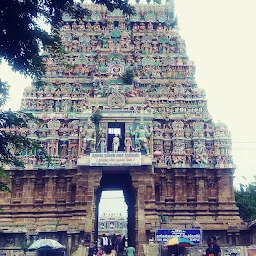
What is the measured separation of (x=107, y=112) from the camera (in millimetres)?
24422

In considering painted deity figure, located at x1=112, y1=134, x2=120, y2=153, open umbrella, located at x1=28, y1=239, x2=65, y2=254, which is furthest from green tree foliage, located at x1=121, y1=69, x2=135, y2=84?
open umbrella, located at x1=28, y1=239, x2=65, y2=254

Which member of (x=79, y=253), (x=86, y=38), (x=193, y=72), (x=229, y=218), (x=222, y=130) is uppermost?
(x=86, y=38)

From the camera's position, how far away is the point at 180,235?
1823 cm

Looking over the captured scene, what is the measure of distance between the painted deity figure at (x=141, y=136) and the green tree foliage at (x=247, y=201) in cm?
1262

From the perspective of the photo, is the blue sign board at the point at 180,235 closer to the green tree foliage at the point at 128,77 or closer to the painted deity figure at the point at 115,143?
the painted deity figure at the point at 115,143

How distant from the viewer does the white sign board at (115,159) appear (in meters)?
22.4

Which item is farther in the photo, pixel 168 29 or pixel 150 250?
pixel 168 29

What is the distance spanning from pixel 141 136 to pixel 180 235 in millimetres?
7224

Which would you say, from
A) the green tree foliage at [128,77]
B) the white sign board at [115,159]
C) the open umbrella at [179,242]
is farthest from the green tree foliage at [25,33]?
the green tree foliage at [128,77]

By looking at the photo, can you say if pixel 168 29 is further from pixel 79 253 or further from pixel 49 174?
pixel 79 253

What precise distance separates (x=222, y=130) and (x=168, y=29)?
34.6 feet

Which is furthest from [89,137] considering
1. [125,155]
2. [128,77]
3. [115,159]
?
[128,77]

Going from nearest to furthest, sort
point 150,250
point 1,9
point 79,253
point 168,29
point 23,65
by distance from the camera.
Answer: point 1,9 → point 23,65 → point 150,250 → point 79,253 → point 168,29

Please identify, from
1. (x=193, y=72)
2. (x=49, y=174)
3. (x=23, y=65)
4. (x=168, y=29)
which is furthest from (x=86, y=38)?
(x=23, y=65)
